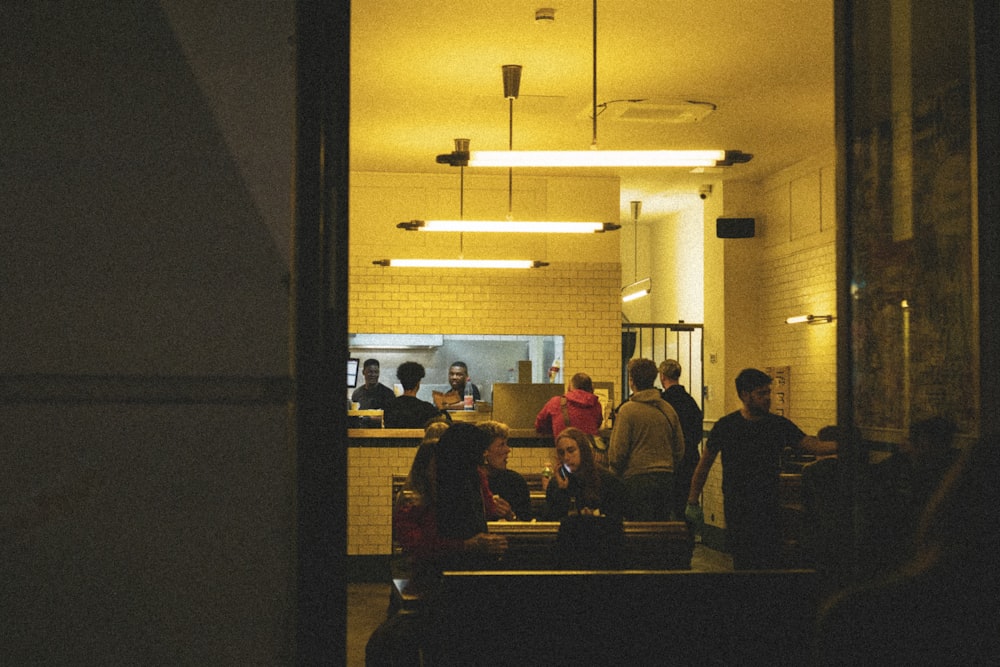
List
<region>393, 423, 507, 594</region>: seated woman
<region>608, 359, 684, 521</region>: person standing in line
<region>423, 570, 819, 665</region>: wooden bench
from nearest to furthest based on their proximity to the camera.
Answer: <region>423, 570, 819, 665</region>: wooden bench
<region>393, 423, 507, 594</region>: seated woman
<region>608, 359, 684, 521</region>: person standing in line

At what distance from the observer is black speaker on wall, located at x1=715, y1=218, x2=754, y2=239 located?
36.1 feet

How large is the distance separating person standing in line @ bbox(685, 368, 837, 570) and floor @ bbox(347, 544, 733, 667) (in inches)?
15.4

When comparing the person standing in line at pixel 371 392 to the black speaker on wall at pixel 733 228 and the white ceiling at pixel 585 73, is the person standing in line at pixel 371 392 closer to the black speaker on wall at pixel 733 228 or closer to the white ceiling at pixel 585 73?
the white ceiling at pixel 585 73

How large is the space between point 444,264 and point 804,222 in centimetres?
367

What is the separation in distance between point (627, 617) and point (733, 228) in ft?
Answer: 26.6

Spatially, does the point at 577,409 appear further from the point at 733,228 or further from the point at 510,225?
the point at 733,228

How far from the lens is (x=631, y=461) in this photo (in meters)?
7.38

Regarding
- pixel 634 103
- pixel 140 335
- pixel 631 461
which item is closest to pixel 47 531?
pixel 140 335

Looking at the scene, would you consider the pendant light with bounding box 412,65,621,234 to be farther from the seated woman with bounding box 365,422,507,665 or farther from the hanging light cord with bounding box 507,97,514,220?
the seated woman with bounding box 365,422,507,665

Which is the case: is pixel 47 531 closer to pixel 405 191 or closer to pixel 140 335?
pixel 140 335

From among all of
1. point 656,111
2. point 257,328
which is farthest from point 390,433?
point 257,328

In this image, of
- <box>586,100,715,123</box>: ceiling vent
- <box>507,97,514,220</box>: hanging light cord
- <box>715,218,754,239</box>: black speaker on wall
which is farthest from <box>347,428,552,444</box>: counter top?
<box>715,218,754,239</box>: black speaker on wall

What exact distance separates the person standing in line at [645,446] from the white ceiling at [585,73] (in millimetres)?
2065

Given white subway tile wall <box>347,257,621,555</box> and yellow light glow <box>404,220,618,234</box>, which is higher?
yellow light glow <box>404,220,618,234</box>
